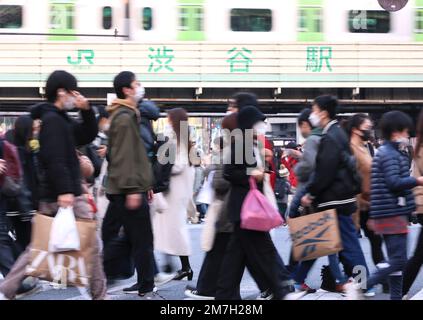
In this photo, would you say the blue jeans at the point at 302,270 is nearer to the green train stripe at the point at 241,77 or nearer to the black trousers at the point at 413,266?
the black trousers at the point at 413,266

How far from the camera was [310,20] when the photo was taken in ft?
65.4

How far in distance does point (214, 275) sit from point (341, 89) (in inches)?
584

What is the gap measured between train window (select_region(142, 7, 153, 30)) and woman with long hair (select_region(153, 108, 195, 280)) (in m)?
12.2

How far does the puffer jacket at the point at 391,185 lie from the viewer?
19.5 ft

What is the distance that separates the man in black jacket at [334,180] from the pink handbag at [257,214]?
0.95 m

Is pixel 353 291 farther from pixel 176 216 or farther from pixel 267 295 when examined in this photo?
pixel 176 216

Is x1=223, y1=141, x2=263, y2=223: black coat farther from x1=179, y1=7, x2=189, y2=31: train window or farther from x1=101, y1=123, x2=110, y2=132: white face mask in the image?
x1=179, y1=7, x2=189, y2=31: train window

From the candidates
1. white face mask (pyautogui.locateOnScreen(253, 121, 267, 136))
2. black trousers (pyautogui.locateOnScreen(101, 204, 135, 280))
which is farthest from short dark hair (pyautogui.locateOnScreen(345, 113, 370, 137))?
black trousers (pyautogui.locateOnScreen(101, 204, 135, 280))

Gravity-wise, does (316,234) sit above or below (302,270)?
above

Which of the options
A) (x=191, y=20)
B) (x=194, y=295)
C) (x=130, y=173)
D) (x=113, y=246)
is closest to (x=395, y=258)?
(x=194, y=295)

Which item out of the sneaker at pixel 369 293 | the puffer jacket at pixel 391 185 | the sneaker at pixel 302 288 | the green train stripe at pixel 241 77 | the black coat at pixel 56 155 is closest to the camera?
the black coat at pixel 56 155

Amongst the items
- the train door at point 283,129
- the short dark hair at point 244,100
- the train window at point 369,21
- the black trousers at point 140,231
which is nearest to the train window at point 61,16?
the train door at point 283,129

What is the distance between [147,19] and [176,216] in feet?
41.5

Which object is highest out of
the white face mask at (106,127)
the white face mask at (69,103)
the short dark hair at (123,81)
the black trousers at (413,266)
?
the short dark hair at (123,81)
